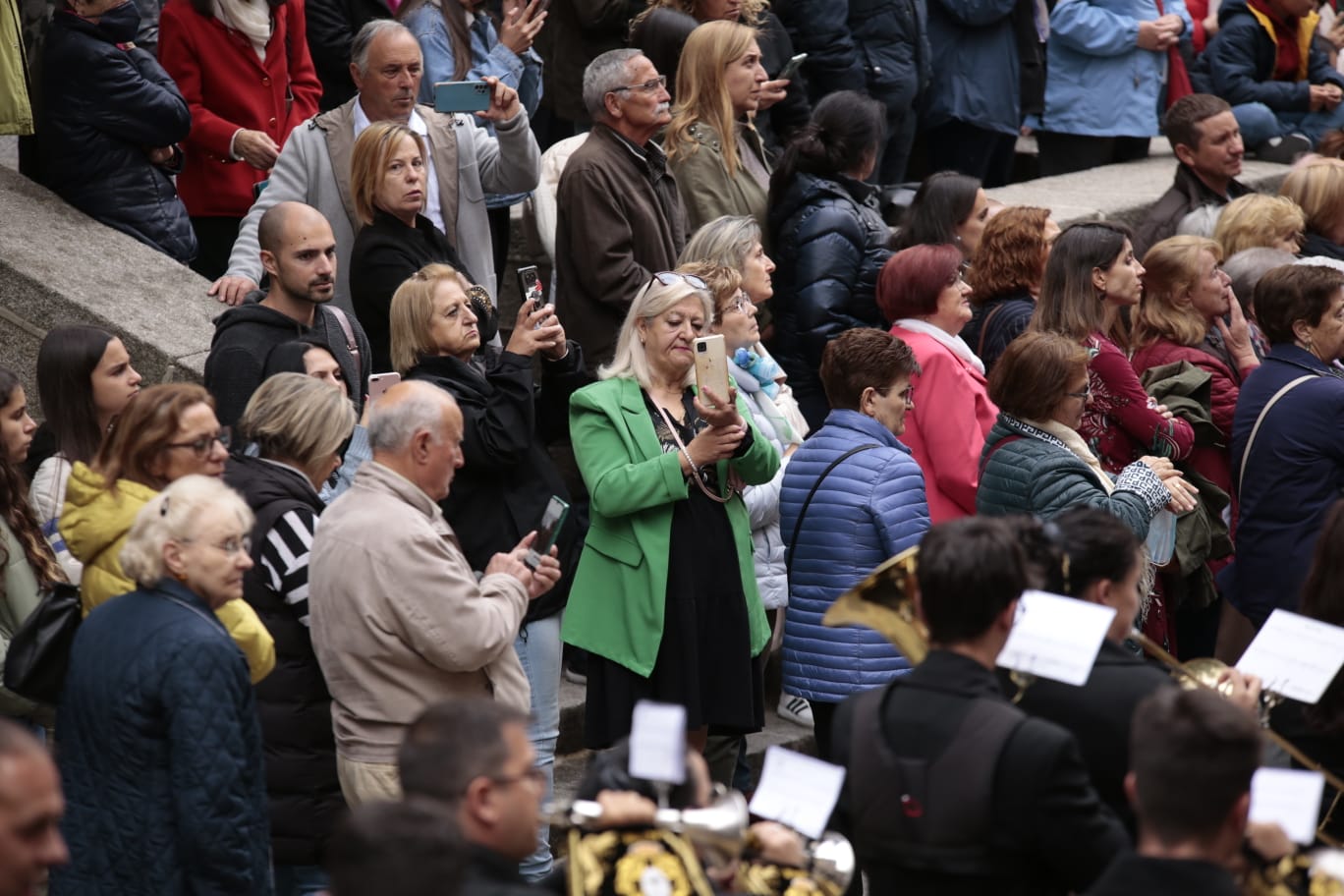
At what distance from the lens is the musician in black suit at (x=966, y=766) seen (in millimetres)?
3539

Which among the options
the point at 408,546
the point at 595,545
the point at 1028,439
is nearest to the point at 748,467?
the point at 595,545

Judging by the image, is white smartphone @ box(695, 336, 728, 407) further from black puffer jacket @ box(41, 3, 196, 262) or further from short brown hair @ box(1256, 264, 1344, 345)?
black puffer jacket @ box(41, 3, 196, 262)

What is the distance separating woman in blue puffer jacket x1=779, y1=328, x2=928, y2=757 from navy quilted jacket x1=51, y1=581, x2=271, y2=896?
202 centimetres

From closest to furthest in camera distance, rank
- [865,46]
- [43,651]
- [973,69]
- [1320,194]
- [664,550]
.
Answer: [43,651] < [664,550] < [1320,194] < [865,46] < [973,69]

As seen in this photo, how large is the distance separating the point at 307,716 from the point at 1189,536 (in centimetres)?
333

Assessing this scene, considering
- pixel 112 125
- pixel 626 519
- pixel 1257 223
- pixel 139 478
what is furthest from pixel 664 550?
pixel 1257 223

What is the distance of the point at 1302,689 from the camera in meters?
4.18

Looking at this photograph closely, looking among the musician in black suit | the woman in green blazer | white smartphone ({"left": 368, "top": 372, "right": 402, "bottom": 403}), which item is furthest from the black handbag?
the musician in black suit

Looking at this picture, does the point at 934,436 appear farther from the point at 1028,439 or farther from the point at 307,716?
the point at 307,716

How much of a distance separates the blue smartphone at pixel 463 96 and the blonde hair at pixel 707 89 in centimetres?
115

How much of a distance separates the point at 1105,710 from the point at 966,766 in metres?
0.48

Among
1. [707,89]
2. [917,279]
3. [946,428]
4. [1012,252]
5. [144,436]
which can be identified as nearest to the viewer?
[144,436]

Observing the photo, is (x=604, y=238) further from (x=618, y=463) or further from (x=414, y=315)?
(x=618, y=463)

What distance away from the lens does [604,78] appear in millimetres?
7426
